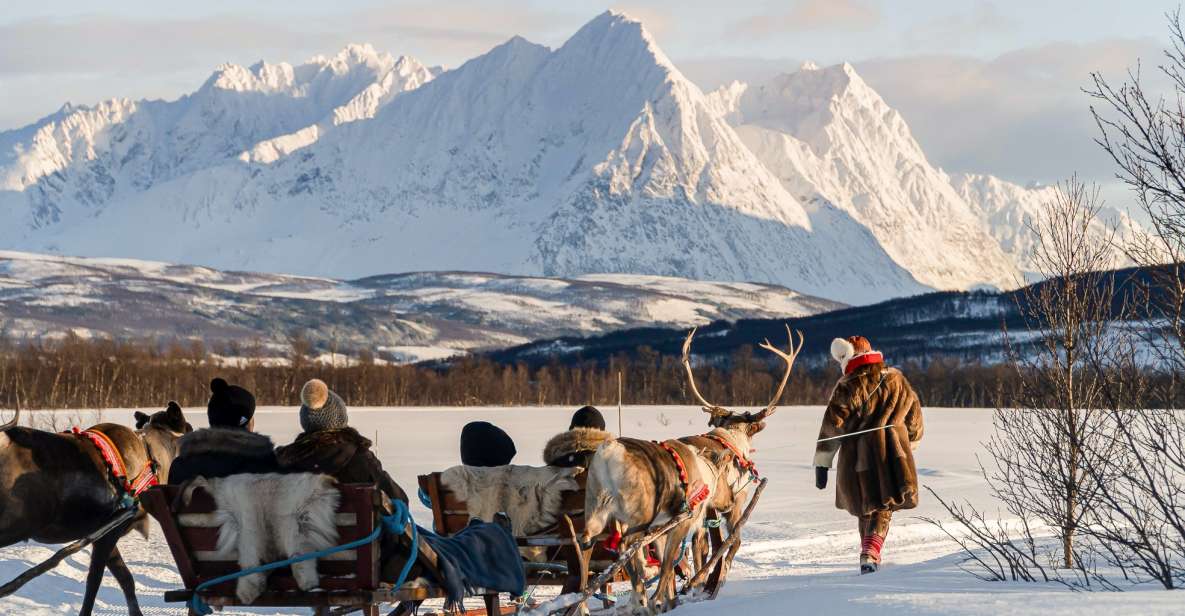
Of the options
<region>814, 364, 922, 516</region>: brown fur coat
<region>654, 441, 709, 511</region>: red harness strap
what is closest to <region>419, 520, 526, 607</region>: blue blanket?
<region>654, 441, 709, 511</region>: red harness strap

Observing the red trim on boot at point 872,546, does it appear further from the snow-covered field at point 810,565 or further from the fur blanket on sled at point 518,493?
the fur blanket on sled at point 518,493

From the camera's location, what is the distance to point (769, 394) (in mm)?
89312

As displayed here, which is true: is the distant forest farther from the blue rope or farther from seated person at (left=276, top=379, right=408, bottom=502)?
the blue rope

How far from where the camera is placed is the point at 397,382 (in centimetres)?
9431

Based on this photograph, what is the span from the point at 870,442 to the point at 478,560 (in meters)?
3.78

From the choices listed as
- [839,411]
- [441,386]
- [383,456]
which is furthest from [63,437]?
[441,386]

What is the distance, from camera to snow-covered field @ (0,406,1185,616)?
580 centimetres

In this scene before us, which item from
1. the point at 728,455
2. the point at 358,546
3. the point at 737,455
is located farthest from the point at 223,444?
the point at 737,455

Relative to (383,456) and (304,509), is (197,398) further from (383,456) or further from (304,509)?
(304,509)

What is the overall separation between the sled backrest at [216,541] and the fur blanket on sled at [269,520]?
4 cm

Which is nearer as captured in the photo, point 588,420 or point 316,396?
point 316,396

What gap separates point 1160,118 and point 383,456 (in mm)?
22326

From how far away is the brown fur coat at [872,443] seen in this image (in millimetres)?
9977

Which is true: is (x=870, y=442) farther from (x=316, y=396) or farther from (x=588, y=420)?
(x=316, y=396)
